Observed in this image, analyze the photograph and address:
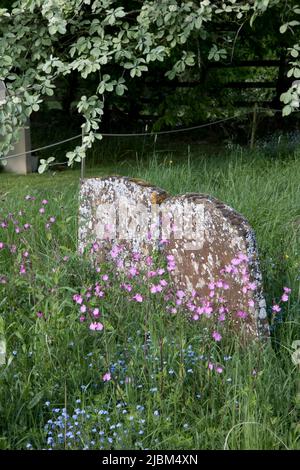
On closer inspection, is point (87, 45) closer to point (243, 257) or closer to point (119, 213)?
point (119, 213)

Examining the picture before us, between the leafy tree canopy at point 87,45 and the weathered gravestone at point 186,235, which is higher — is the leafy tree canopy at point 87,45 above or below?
above

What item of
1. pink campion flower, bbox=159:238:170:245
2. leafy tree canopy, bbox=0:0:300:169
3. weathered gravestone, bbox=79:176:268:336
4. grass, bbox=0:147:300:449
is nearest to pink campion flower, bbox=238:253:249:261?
weathered gravestone, bbox=79:176:268:336

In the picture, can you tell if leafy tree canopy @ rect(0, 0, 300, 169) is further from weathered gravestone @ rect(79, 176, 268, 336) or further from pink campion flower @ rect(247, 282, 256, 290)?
pink campion flower @ rect(247, 282, 256, 290)

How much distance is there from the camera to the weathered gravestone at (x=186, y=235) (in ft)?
10.2

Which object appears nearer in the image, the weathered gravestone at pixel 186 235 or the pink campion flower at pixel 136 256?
the weathered gravestone at pixel 186 235

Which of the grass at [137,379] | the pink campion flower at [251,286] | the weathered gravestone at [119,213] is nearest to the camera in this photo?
the grass at [137,379]

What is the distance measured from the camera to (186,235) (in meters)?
3.43

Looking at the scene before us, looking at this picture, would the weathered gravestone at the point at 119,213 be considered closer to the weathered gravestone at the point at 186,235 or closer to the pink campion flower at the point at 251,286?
the weathered gravestone at the point at 186,235

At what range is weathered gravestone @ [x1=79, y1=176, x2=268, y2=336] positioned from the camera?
3100mm

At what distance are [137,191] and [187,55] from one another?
234 centimetres

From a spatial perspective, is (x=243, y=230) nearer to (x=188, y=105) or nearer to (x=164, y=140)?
(x=188, y=105)

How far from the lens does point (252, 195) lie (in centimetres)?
518

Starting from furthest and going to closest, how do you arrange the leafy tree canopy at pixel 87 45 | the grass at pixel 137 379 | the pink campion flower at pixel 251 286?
the leafy tree canopy at pixel 87 45 < the pink campion flower at pixel 251 286 < the grass at pixel 137 379

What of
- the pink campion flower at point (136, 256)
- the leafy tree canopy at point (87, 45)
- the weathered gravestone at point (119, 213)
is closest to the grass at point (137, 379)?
the pink campion flower at point (136, 256)
